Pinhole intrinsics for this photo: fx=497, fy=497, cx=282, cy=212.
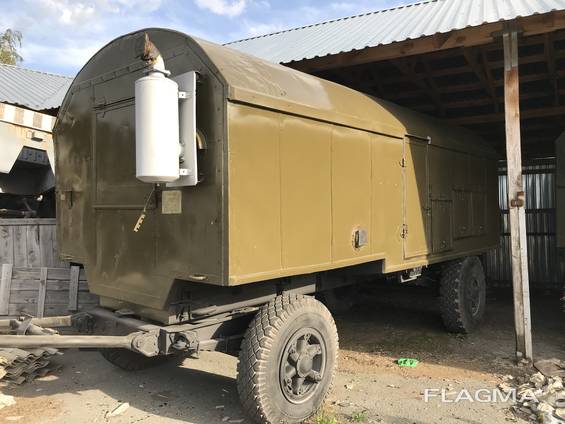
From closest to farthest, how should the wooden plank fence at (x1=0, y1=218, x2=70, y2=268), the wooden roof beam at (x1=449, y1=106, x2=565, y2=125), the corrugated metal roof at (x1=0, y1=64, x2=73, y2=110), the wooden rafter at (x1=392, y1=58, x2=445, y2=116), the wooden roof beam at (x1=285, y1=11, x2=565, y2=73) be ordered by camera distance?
the wooden roof beam at (x1=285, y1=11, x2=565, y2=73), the wooden plank fence at (x1=0, y1=218, x2=70, y2=268), the wooden rafter at (x1=392, y1=58, x2=445, y2=116), the wooden roof beam at (x1=449, y1=106, x2=565, y2=125), the corrugated metal roof at (x1=0, y1=64, x2=73, y2=110)

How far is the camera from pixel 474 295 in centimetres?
711

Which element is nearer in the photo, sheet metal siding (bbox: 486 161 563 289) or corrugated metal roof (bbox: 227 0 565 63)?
corrugated metal roof (bbox: 227 0 565 63)

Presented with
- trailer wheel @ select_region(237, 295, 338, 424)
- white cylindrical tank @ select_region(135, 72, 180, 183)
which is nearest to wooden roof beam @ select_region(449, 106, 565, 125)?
trailer wheel @ select_region(237, 295, 338, 424)

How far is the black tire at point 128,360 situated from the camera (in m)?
4.86

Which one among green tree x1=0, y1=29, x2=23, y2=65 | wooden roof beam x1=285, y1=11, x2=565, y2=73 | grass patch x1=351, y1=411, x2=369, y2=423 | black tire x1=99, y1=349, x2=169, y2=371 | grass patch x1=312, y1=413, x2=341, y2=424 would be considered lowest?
grass patch x1=351, y1=411, x2=369, y2=423

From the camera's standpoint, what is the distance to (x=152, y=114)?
10.7 ft

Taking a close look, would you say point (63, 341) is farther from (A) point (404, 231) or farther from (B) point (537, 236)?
(B) point (537, 236)

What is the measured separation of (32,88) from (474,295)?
30.3 ft

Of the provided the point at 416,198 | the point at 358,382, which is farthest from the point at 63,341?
the point at 416,198

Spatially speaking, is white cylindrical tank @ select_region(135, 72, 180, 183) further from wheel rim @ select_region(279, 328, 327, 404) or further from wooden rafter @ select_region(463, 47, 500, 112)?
wooden rafter @ select_region(463, 47, 500, 112)

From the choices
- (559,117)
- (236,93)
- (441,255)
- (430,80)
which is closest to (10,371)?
(236,93)

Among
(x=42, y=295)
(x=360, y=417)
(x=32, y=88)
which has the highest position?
(x=32, y=88)

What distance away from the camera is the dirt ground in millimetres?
4168

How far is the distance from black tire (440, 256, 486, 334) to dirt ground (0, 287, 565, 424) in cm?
18
